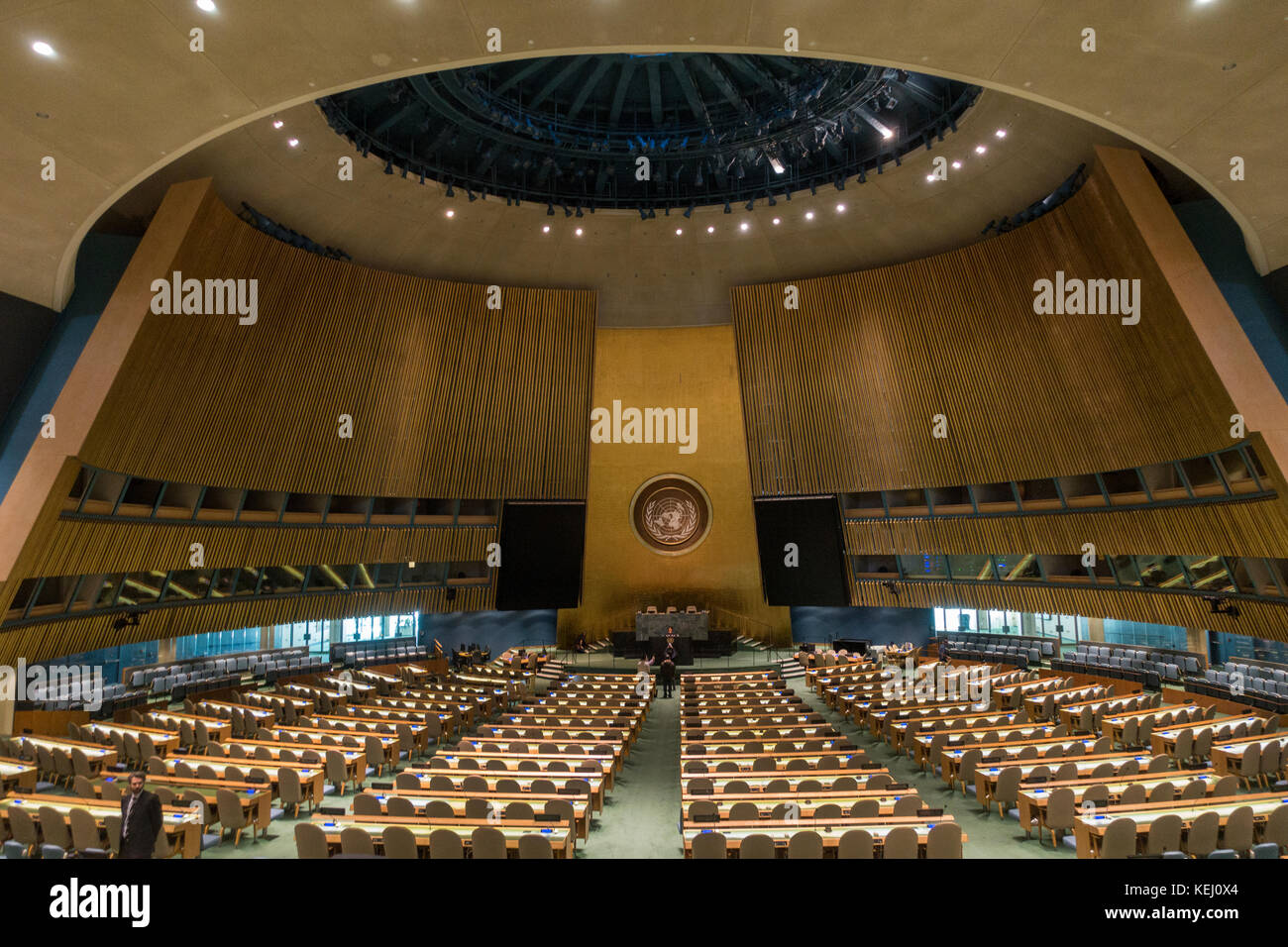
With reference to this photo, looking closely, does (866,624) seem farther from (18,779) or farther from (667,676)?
(18,779)

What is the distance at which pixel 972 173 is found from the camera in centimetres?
1638

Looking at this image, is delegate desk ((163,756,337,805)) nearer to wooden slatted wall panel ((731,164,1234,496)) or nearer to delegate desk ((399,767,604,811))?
delegate desk ((399,767,604,811))

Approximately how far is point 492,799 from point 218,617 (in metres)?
11.9

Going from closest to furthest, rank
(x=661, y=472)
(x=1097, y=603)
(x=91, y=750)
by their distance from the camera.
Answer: (x=91, y=750), (x=1097, y=603), (x=661, y=472)

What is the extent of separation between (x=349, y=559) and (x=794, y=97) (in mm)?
15577

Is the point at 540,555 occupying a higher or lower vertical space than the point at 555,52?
lower

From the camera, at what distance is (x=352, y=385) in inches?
702

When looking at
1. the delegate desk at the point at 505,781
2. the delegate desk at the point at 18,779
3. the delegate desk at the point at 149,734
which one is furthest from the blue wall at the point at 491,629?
the delegate desk at the point at 18,779

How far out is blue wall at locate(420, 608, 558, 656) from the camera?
2395 cm

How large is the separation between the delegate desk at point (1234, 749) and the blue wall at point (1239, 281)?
201 inches

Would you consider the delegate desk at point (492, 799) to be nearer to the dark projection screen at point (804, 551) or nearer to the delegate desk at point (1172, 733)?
the delegate desk at point (1172, 733)

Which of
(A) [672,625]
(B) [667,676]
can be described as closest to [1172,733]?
(B) [667,676]

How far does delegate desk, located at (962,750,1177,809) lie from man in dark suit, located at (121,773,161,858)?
8.55 meters

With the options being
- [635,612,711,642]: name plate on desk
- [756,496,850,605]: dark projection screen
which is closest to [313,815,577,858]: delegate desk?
[756,496,850,605]: dark projection screen
